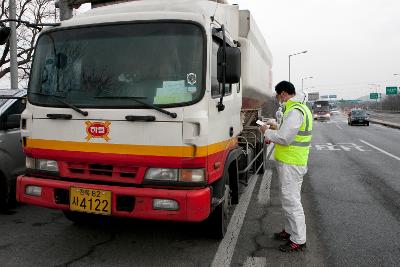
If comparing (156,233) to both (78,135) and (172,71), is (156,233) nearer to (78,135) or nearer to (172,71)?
(78,135)

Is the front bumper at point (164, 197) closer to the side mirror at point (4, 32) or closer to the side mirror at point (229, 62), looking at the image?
the side mirror at point (229, 62)

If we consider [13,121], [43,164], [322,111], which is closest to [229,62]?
[43,164]

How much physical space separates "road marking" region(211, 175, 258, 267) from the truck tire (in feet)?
0.40

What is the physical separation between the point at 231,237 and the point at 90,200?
1.79 metres

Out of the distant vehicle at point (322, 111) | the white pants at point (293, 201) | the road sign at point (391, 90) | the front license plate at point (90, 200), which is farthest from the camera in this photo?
the road sign at point (391, 90)

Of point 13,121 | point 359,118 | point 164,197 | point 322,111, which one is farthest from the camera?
point 322,111

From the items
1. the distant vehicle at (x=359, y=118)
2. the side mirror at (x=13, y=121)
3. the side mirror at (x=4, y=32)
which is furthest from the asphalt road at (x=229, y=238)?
the distant vehicle at (x=359, y=118)

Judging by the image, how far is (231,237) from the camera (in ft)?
15.1

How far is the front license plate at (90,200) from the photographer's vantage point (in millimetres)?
3608

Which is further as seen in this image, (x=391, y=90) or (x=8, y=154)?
(x=391, y=90)

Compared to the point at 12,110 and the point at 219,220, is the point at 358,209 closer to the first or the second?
the point at 219,220

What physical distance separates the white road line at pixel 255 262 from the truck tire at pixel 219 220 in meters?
0.54

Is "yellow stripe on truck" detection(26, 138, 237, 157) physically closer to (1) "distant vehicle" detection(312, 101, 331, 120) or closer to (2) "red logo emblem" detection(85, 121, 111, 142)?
(2) "red logo emblem" detection(85, 121, 111, 142)

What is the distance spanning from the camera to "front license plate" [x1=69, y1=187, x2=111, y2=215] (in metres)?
3.61
